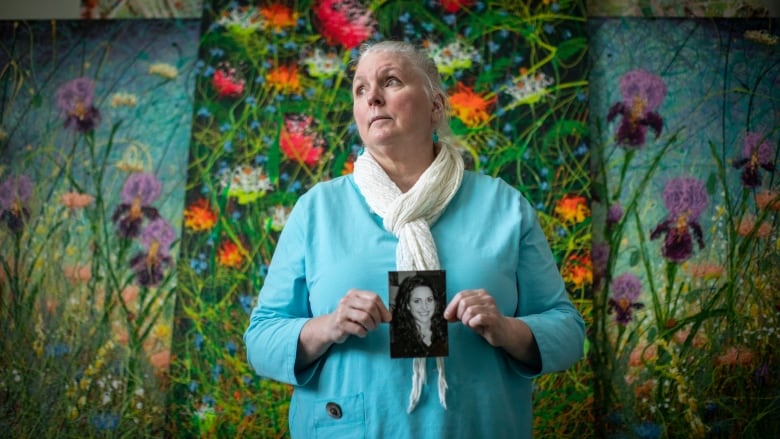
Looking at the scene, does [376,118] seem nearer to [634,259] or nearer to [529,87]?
[529,87]

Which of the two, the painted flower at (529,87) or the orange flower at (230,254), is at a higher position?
the painted flower at (529,87)

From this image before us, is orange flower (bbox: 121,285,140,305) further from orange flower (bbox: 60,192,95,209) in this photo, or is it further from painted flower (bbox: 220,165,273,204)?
painted flower (bbox: 220,165,273,204)

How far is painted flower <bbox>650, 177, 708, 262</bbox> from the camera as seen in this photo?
2.26 meters

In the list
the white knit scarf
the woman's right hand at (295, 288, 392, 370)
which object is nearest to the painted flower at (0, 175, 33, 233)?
the white knit scarf

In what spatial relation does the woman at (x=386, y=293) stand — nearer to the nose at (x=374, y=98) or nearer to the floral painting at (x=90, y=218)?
the nose at (x=374, y=98)

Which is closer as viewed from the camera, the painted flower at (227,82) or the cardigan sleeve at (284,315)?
the cardigan sleeve at (284,315)

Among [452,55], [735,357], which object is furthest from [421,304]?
[735,357]

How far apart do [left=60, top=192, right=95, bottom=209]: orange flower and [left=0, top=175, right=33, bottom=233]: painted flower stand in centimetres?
15

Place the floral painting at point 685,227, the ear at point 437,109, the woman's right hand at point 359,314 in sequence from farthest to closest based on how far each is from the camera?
the floral painting at point 685,227 → the ear at point 437,109 → the woman's right hand at point 359,314

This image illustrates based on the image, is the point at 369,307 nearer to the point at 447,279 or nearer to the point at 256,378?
the point at 447,279

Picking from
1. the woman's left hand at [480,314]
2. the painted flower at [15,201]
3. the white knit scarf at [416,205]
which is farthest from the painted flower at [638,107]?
the painted flower at [15,201]

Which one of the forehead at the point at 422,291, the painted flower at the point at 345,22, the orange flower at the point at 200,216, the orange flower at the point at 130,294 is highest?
the painted flower at the point at 345,22

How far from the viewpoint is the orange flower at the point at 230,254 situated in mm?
2303

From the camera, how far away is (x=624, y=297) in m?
2.24
